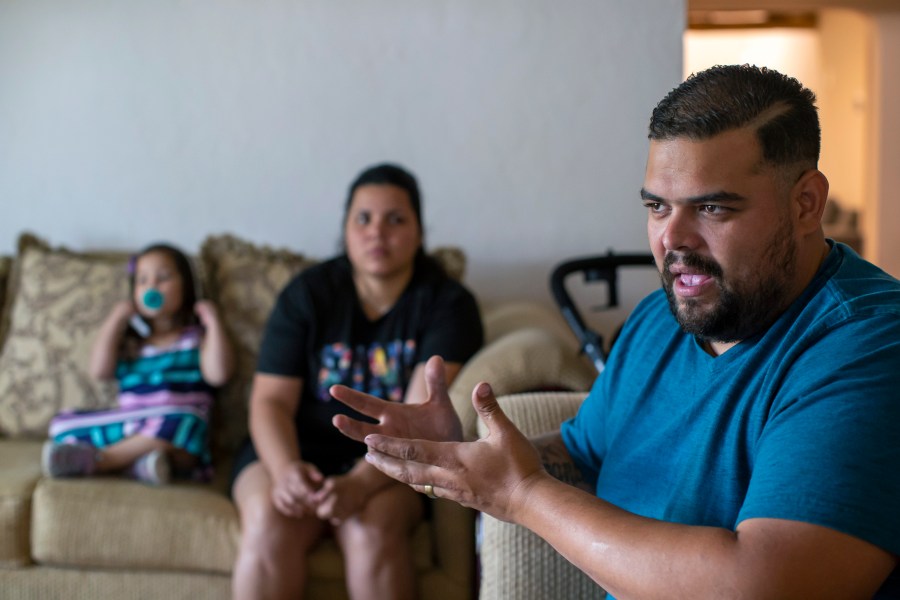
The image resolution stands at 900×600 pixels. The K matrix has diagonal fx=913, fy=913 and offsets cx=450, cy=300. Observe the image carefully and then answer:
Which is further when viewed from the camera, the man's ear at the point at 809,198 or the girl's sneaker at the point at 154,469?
the girl's sneaker at the point at 154,469

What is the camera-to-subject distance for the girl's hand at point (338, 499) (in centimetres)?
195

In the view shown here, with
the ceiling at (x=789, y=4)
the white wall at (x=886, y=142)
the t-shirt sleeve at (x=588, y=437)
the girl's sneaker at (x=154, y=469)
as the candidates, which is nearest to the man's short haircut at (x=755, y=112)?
the t-shirt sleeve at (x=588, y=437)

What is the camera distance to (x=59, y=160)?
3.00m

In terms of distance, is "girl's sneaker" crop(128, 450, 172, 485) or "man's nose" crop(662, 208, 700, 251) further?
"girl's sneaker" crop(128, 450, 172, 485)

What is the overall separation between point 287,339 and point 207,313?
0.42 m

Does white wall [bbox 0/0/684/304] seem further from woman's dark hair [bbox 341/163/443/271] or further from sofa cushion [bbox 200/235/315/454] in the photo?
woman's dark hair [bbox 341/163/443/271]

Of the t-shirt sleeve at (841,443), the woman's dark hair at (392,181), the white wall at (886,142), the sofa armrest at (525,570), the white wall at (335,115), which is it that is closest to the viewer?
the t-shirt sleeve at (841,443)

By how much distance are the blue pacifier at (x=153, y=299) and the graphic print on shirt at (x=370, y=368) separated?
1.87ft

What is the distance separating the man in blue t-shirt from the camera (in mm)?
840

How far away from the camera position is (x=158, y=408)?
2402 millimetres

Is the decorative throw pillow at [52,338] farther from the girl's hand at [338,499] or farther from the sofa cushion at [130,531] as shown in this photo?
the girl's hand at [338,499]

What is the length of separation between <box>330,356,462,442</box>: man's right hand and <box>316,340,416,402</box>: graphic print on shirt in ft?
3.06

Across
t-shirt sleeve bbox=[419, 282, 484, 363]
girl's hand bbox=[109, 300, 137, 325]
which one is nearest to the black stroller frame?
t-shirt sleeve bbox=[419, 282, 484, 363]

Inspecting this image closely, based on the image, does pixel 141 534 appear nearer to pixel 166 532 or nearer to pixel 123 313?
pixel 166 532
